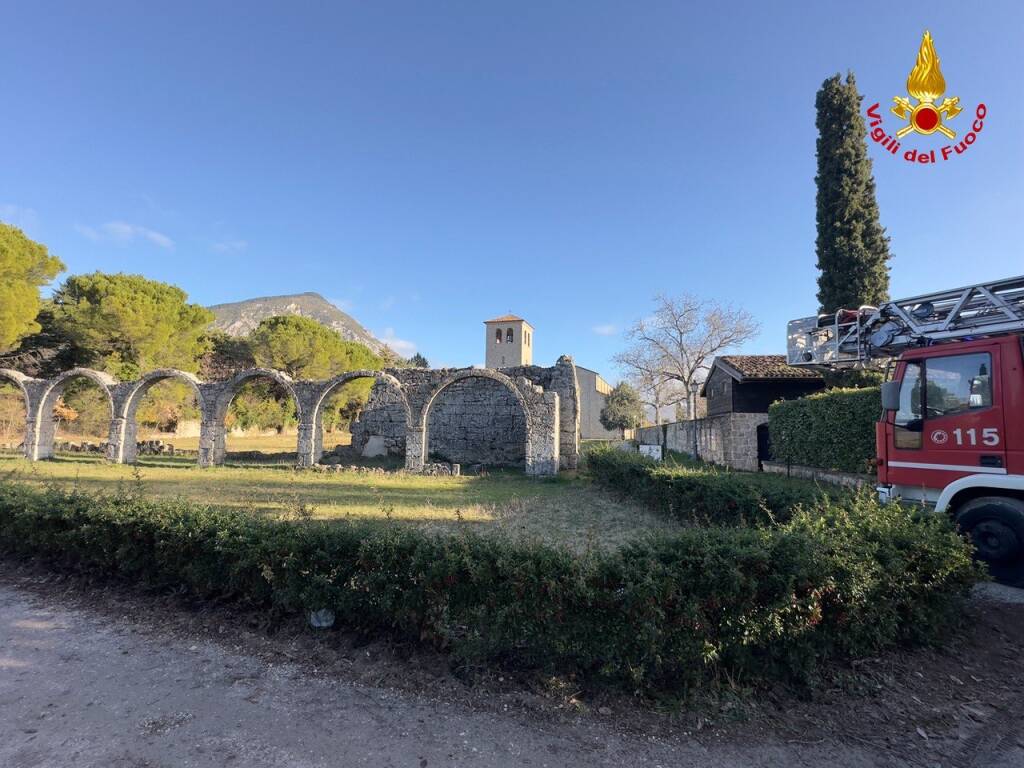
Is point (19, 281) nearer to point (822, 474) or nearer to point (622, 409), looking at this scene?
point (822, 474)

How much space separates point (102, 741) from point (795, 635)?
4.07 m

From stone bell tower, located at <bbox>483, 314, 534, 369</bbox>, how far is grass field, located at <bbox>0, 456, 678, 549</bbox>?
29.9m

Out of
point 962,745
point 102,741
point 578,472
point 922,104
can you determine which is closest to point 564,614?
point 962,745

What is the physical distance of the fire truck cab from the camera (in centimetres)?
511

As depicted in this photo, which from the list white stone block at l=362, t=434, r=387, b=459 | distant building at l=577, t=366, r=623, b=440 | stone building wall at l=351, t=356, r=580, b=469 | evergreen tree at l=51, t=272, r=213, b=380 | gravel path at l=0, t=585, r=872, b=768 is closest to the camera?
gravel path at l=0, t=585, r=872, b=768

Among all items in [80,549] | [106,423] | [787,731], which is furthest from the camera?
[106,423]

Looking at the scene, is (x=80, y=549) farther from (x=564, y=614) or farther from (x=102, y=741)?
(x=564, y=614)

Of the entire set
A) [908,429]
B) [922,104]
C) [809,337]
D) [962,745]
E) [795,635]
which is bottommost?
[962,745]

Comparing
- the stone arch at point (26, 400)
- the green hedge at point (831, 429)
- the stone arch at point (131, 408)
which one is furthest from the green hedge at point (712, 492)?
the stone arch at point (26, 400)

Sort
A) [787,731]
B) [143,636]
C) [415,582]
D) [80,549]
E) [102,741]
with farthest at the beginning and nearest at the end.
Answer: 1. [80,549]
2. [143,636]
3. [415,582]
4. [787,731]
5. [102,741]

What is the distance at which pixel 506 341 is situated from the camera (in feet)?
156

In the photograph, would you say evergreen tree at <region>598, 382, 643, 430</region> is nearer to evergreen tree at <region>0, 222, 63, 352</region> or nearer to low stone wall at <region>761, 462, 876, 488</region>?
low stone wall at <region>761, 462, 876, 488</region>

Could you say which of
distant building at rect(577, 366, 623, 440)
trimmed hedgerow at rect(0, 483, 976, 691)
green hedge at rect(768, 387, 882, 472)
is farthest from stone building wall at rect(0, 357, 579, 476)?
distant building at rect(577, 366, 623, 440)

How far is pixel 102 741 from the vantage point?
2697 mm
